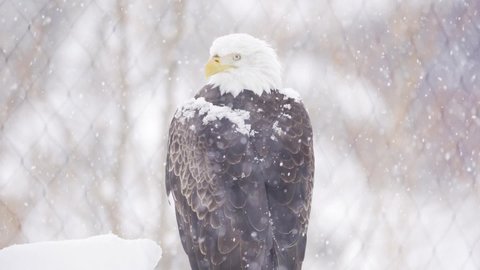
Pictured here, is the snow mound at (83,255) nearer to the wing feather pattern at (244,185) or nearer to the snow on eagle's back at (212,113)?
the wing feather pattern at (244,185)

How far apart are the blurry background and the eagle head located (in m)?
0.93

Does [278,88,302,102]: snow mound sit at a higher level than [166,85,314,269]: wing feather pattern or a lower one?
higher

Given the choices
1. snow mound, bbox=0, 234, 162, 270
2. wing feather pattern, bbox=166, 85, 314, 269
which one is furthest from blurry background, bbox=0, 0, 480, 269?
snow mound, bbox=0, 234, 162, 270

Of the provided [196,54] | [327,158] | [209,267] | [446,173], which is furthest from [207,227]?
[446,173]

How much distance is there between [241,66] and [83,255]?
2.44ft

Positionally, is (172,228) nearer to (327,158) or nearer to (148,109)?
(148,109)

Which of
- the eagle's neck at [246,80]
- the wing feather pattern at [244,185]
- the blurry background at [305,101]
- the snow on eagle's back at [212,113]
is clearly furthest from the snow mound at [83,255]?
the blurry background at [305,101]

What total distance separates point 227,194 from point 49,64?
1749 millimetres

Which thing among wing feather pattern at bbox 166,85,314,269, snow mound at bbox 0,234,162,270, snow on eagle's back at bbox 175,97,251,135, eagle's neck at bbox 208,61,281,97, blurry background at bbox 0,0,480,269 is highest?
blurry background at bbox 0,0,480,269

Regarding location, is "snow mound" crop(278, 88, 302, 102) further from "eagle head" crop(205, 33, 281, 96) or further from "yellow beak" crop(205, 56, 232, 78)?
"yellow beak" crop(205, 56, 232, 78)

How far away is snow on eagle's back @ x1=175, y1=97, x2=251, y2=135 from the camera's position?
7.43 ft

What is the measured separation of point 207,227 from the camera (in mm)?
2229

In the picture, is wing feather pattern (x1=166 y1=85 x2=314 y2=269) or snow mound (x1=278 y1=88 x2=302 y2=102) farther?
snow mound (x1=278 y1=88 x2=302 y2=102)

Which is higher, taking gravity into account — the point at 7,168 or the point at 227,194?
the point at 7,168
